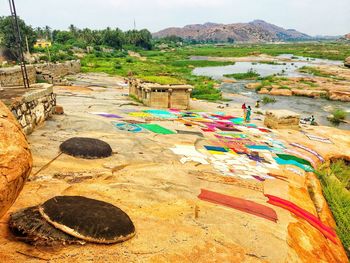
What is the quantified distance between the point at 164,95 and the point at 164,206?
1581 cm

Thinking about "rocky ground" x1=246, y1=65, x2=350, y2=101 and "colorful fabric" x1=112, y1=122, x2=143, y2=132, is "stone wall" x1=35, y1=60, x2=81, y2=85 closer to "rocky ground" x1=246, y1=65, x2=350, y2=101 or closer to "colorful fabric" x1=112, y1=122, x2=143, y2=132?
"colorful fabric" x1=112, y1=122, x2=143, y2=132

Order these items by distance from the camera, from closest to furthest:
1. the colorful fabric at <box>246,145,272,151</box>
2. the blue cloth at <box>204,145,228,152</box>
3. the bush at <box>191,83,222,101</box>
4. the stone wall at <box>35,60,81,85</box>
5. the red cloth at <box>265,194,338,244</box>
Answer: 1. the red cloth at <box>265,194,338,244</box>
2. the blue cloth at <box>204,145,228,152</box>
3. the colorful fabric at <box>246,145,272,151</box>
4. the stone wall at <box>35,60,81,85</box>
5. the bush at <box>191,83,222,101</box>

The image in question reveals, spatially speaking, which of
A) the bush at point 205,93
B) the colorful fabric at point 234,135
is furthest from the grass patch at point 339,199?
the bush at point 205,93

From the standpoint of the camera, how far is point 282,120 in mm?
20641

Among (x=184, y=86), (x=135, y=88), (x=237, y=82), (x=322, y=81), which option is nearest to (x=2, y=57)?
(x=135, y=88)

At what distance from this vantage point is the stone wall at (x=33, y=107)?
809 centimetres

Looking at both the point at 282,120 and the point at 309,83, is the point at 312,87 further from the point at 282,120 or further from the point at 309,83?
the point at 282,120

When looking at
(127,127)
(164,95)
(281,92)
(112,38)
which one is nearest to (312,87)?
(281,92)

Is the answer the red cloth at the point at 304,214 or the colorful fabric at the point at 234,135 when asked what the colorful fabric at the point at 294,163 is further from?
the red cloth at the point at 304,214

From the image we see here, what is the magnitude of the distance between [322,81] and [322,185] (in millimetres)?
48427

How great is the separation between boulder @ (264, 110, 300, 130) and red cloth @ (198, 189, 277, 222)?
14.5 meters

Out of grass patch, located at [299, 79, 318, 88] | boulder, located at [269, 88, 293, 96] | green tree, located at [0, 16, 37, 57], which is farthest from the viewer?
grass patch, located at [299, 79, 318, 88]

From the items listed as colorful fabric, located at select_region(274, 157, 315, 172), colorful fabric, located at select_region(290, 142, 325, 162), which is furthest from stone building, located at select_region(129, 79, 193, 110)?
colorful fabric, located at select_region(274, 157, 315, 172)

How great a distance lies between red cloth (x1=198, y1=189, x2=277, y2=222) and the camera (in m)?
6.88
